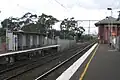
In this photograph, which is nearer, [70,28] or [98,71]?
[98,71]

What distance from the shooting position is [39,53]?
38938mm

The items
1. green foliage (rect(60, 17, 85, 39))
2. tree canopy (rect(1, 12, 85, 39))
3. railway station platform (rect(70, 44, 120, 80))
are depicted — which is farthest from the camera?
green foliage (rect(60, 17, 85, 39))

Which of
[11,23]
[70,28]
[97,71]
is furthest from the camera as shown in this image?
[70,28]

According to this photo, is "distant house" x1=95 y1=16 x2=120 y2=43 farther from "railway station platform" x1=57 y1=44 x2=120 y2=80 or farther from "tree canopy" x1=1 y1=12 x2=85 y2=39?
"railway station platform" x1=57 y1=44 x2=120 y2=80

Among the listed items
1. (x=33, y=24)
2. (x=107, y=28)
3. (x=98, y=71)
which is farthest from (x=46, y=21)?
(x=98, y=71)

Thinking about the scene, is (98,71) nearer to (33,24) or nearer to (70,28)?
(33,24)

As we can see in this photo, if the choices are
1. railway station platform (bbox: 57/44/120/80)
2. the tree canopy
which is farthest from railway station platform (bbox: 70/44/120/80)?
the tree canopy

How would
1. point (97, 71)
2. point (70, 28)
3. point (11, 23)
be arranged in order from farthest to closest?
1. point (70, 28)
2. point (11, 23)
3. point (97, 71)

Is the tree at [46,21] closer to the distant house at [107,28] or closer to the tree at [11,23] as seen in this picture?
the tree at [11,23]

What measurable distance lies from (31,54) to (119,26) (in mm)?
79278

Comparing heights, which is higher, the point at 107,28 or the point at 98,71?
the point at 107,28

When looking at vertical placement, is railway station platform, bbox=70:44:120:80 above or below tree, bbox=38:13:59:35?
below

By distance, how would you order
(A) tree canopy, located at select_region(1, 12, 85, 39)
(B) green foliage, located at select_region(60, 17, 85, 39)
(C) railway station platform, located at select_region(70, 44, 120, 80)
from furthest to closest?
(B) green foliage, located at select_region(60, 17, 85, 39), (A) tree canopy, located at select_region(1, 12, 85, 39), (C) railway station platform, located at select_region(70, 44, 120, 80)

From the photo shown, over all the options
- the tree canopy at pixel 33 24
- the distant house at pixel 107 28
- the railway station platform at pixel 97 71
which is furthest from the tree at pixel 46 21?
the railway station platform at pixel 97 71
